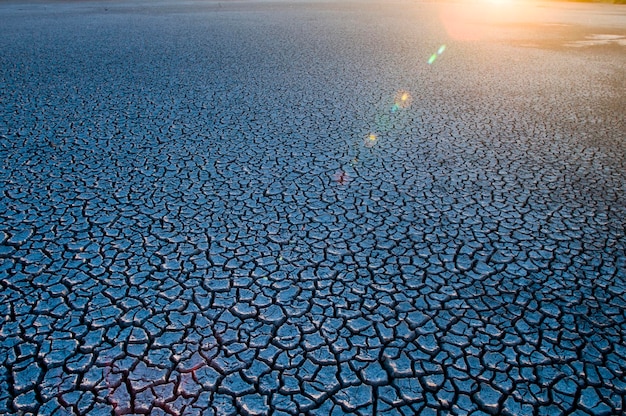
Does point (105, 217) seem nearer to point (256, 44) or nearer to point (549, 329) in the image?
point (549, 329)

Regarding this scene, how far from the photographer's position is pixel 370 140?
326 cm

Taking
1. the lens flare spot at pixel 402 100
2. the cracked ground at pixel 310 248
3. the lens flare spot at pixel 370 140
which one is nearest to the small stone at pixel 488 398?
the cracked ground at pixel 310 248

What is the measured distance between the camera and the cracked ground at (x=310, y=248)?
137 centimetres

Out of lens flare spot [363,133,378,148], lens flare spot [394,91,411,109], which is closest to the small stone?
lens flare spot [363,133,378,148]

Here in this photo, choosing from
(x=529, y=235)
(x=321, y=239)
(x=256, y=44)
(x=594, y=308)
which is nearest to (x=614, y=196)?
(x=529, y=235)

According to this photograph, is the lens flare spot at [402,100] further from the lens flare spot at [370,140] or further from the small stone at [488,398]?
the small stone at [488,398]

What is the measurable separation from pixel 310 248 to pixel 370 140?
1467 mm

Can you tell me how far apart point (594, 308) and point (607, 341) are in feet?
0.59

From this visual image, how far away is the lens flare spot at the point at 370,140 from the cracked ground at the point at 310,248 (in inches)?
1.3

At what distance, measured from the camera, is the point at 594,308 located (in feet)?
5.49

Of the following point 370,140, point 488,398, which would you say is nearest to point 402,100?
point 370,140

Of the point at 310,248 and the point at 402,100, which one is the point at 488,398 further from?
the point at 402,100

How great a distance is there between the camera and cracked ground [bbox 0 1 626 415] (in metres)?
1.37

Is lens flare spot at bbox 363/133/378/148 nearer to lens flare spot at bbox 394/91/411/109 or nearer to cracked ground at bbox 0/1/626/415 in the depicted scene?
cracked ground at bbox 0/1/626/415
